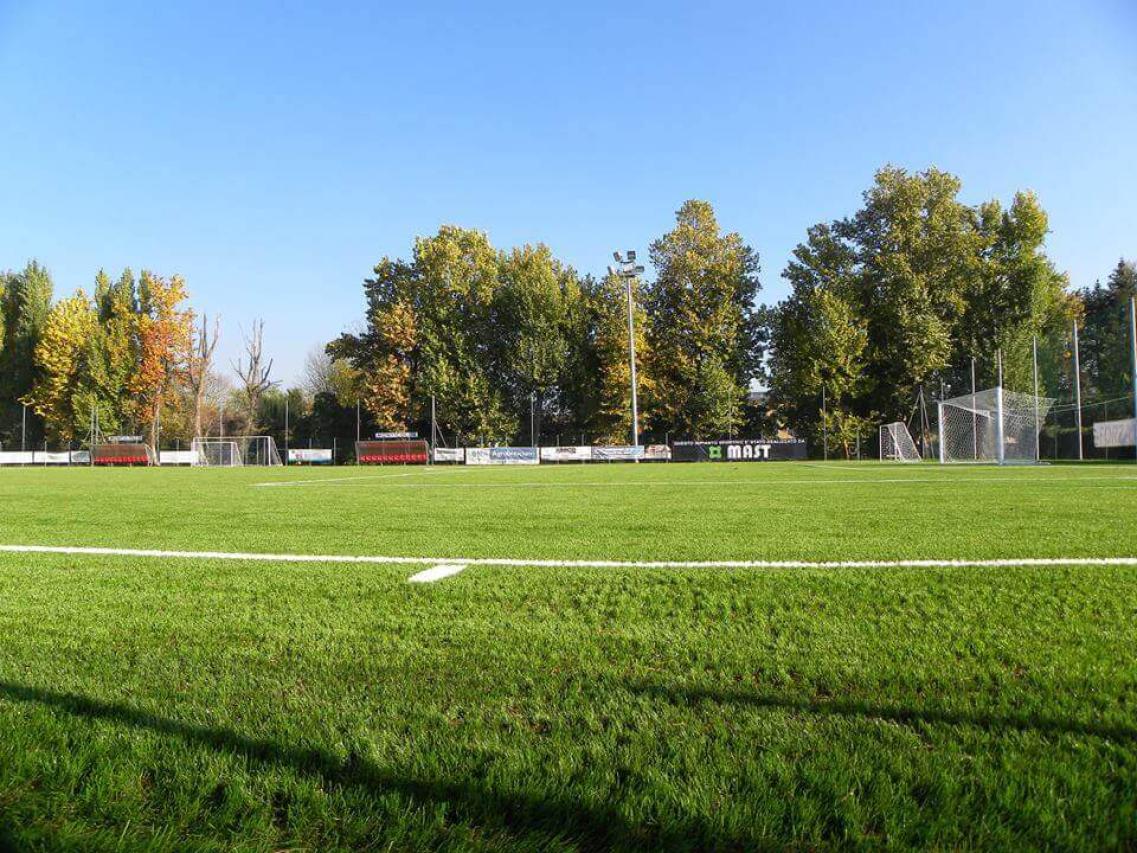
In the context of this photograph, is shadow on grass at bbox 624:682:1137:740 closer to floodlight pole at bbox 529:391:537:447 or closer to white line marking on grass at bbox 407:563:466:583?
white line marking on grass at bbox 407:563:466:583

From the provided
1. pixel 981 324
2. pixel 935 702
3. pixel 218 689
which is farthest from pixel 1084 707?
pixel 981 324

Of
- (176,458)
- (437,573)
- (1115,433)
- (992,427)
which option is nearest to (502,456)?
(176,458)

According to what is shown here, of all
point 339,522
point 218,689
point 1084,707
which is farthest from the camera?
point 339,522

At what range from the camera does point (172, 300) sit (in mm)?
45625

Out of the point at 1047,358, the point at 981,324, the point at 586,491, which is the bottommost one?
the point at 586,491

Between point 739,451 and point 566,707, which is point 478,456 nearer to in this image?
point 739,451

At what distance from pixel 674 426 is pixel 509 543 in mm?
34611

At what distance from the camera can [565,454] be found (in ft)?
125

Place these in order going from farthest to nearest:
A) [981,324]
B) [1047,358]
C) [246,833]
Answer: [981,324] → [1047,358] → [246,833]

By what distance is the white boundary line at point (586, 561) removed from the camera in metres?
3.80

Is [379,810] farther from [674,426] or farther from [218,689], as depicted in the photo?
[674,426]

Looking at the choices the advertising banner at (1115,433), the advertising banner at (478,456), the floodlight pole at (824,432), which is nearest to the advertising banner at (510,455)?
the advertising banner at (478,456)

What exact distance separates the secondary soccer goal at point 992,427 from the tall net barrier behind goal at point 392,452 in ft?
84.0

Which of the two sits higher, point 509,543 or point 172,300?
point 172,300
